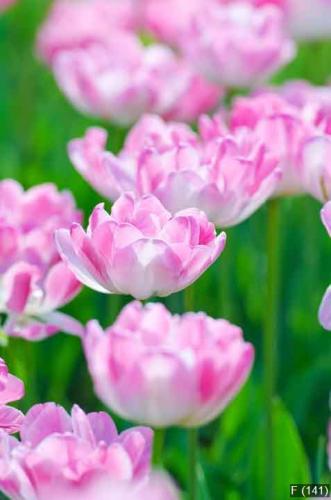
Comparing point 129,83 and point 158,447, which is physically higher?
point 129,83

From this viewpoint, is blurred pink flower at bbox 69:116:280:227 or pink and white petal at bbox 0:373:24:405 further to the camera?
blurred pink flower at bbox 69:116:280:227

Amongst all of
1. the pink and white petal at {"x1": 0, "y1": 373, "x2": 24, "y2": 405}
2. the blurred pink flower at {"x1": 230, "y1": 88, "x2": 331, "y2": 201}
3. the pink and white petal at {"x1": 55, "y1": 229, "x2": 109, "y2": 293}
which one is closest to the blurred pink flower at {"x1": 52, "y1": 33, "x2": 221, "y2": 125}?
the blurred pink flower at {"x1": 230, "y1": 88, "x2": 331, "y2": 201}

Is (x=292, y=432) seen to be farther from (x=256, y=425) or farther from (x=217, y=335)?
(x=217, y=335)

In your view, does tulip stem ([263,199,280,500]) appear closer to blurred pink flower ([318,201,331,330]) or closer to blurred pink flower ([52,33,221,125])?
blurred pink flower ([318,201,331,330])

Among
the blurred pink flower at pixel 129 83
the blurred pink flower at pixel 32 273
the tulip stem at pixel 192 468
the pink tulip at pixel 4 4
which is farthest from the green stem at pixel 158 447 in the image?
the pink tulip at pixel 4 4

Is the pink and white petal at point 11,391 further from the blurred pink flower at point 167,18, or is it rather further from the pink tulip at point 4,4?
the pink tulip at point 4,4

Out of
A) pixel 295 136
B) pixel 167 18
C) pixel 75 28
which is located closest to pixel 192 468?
pixel 295 136

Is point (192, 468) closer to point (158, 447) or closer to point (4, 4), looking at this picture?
point (158, 447)
